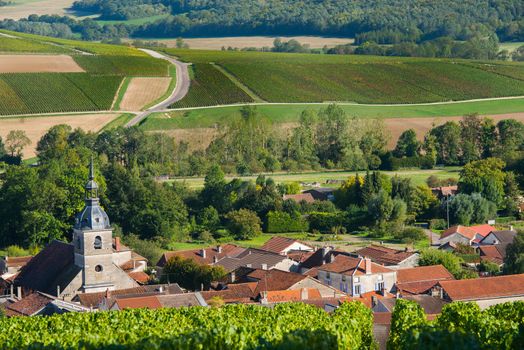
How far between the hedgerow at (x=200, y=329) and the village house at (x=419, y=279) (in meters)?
19.0

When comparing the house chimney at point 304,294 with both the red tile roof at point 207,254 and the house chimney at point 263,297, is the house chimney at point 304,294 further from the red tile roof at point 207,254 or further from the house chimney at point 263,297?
the red tile roof at point 207,254

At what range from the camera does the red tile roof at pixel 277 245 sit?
71250 millimetres

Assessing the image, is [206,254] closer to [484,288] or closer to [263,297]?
[263,297]

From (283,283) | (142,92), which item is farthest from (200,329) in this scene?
(142,92)

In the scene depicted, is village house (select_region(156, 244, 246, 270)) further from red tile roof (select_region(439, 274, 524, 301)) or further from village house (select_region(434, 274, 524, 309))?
red tile roof (select_region(439, 274, 524, 301))

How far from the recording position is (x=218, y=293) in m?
56.1

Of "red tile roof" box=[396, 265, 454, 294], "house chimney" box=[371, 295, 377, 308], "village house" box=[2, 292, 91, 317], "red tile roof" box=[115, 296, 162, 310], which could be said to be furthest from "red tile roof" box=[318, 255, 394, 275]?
"village house" box=[2, 292, 91, 317]

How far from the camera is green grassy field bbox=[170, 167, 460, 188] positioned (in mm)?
94625

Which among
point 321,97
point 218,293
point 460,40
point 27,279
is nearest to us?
point 218,293

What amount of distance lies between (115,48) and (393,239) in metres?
73.5

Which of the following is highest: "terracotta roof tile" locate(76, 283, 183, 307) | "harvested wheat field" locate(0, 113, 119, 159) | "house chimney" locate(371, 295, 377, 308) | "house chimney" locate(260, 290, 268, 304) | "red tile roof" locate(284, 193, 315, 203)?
"house chimney" locate(371, 295, 377, 308)

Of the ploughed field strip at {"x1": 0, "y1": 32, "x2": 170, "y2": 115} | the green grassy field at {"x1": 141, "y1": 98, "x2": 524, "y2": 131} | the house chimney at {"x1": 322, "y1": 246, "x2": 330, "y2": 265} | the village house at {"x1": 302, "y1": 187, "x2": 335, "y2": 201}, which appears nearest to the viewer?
the house chimney at {"x1": 322, "y1": 246, "x2": 330, "y2": 265}

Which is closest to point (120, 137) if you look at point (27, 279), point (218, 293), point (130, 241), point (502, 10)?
point (130, 241)

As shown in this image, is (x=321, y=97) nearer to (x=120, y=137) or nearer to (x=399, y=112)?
(x=399, y=112)
